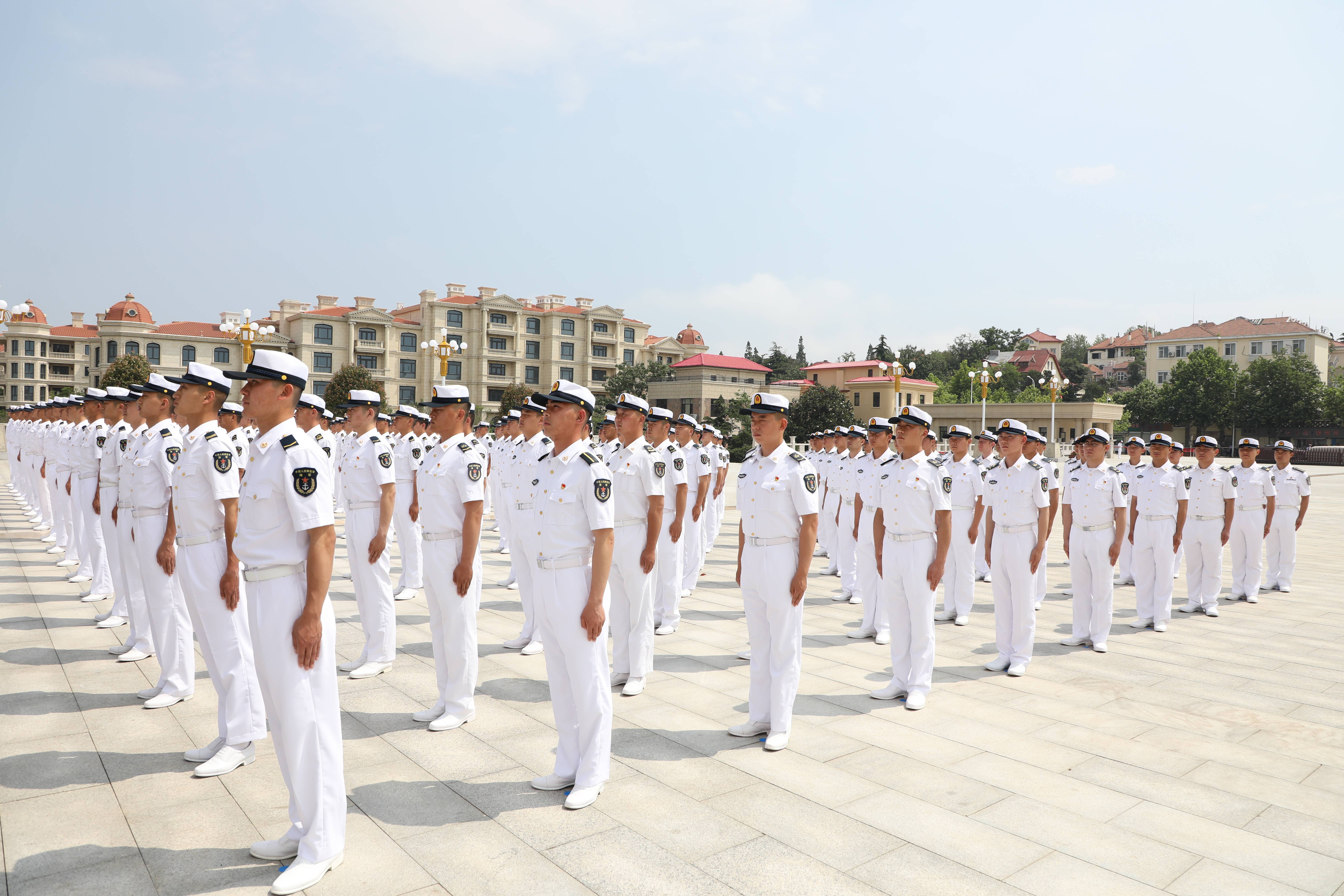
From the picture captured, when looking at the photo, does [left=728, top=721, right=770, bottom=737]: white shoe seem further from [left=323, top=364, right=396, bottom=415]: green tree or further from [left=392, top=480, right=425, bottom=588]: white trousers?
[left=323, top=364, right=396, bottom=415]: green tree

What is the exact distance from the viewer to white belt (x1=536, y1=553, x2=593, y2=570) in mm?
4250

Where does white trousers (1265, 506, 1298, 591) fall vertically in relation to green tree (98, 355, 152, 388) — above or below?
below

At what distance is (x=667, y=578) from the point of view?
8.24m

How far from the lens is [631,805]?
4.25m

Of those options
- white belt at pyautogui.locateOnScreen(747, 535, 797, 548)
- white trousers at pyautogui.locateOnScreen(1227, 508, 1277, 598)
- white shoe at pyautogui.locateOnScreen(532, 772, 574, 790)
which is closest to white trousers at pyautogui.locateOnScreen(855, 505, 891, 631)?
white belt at pyautogui.locateOnScreen(747, 535, 797, 548)

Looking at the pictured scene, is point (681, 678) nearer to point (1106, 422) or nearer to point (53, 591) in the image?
point (53, 591)

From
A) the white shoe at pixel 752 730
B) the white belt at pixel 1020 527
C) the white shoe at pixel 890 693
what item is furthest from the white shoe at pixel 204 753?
the white belt at pixel 1020 527

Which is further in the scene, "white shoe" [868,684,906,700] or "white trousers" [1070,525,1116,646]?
"white trousers" [1070,525,1116,646]

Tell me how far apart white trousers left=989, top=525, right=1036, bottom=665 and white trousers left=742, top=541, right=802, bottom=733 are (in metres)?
2.87

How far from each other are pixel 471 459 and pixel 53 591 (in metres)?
7.42

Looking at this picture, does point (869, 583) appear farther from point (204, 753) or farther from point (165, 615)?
point (165, 615)

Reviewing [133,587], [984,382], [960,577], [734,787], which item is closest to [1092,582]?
[960,577]

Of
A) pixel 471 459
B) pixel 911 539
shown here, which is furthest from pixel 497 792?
pixel 911 539

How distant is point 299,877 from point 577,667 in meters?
1.52
